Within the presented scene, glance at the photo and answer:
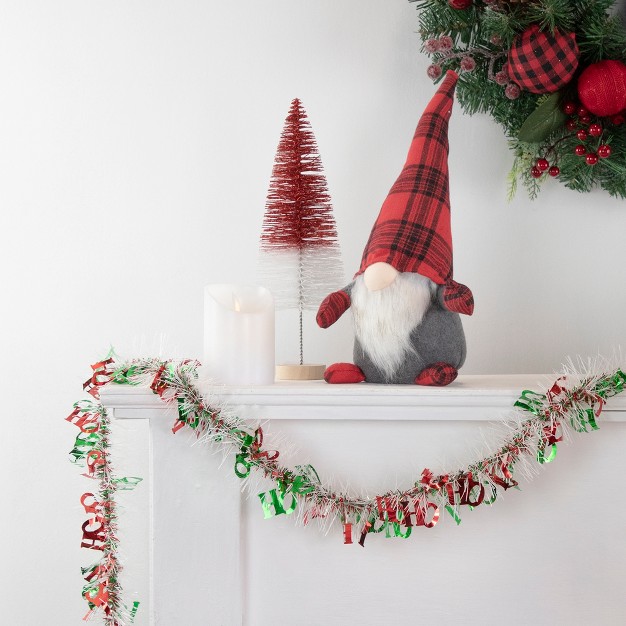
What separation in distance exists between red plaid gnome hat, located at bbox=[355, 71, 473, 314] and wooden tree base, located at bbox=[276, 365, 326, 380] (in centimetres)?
17

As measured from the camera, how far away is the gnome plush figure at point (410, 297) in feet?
2.85

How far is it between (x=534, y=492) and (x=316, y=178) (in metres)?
0.53

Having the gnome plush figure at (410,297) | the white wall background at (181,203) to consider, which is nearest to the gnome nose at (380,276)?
the gnome plush figure at (410,297)

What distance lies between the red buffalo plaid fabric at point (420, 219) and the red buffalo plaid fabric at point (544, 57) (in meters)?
0.18

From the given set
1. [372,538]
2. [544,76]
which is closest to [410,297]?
[372,538]

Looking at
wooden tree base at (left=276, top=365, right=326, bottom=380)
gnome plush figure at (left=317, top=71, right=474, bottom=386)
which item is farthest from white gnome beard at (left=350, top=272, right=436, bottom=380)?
wooden tree base at (left=276, top=365, right=326, bottom=380)

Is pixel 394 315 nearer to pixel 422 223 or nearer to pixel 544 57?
pixel 422 223

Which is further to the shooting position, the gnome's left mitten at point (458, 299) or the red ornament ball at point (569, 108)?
the red ornament ball at point (569, 108)

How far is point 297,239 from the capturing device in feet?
3.38

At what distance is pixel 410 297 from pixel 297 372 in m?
0.20

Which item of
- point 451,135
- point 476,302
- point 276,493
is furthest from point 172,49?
point 276,493

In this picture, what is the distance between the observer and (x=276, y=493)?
794mm

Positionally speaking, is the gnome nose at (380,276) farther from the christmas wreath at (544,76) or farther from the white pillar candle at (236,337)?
the christmas wreath at (544,76)

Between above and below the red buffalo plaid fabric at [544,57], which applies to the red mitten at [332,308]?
below
